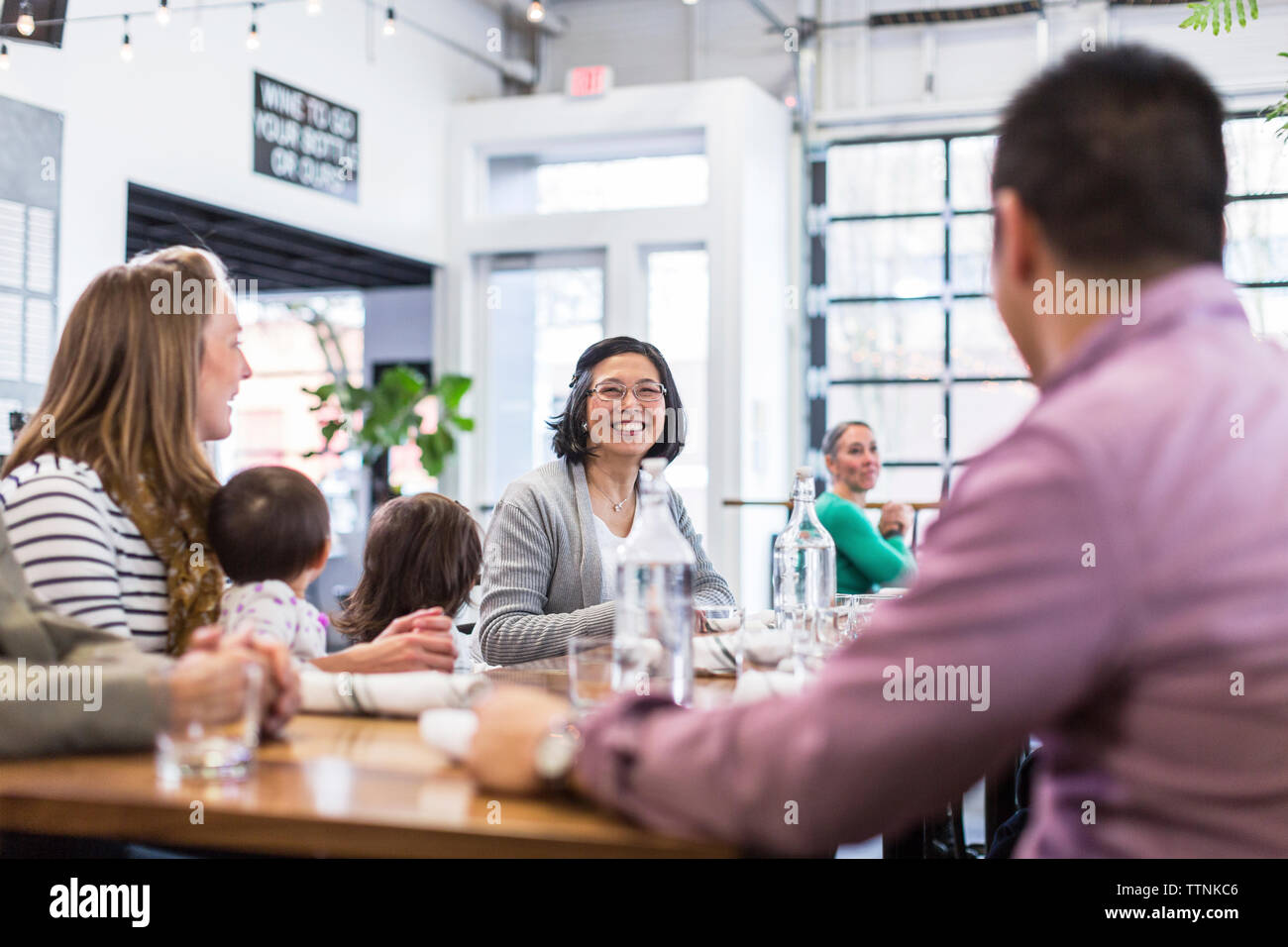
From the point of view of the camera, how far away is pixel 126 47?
509 centimetres

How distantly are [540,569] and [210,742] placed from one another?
1408mm

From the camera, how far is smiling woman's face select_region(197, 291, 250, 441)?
66.3 inches

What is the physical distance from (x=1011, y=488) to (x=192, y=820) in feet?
2.15

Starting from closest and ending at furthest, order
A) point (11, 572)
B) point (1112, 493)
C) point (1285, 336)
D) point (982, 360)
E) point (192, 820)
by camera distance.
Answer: point (1112, 493), point (192, 820), point (11, 572), point (1285, 336), point (982, 360)

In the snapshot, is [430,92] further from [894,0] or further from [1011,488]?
[1011,488]

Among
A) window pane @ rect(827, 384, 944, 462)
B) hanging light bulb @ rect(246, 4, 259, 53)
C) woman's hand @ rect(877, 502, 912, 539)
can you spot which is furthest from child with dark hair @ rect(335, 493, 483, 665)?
window pane @ rect(827, 384, 944, 462)

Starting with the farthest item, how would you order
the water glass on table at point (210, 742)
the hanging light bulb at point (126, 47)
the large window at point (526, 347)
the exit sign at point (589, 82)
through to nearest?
the large window at point (526, 347) → the exit sign at point (589, 82) → the hanging light bulb at point (126, 47) → the water glass on table at point (210, 742)

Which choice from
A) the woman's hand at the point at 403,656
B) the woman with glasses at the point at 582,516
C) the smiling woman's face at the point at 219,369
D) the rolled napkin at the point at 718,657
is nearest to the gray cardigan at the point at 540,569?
the woman with glasses at the point at 582,516

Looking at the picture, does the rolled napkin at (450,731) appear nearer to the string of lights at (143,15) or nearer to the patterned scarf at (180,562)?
the patterned scarf at (180,562)

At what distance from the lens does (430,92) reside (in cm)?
770

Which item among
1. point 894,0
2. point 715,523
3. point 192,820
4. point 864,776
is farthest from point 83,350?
point 894,0

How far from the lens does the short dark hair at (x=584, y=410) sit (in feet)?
8.82

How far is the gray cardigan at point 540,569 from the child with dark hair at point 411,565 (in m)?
0.08

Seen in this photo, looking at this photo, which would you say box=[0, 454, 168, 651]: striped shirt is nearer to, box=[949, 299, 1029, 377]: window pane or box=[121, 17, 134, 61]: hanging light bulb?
box=[121, 17, 134, 61]: hanging light bulb
